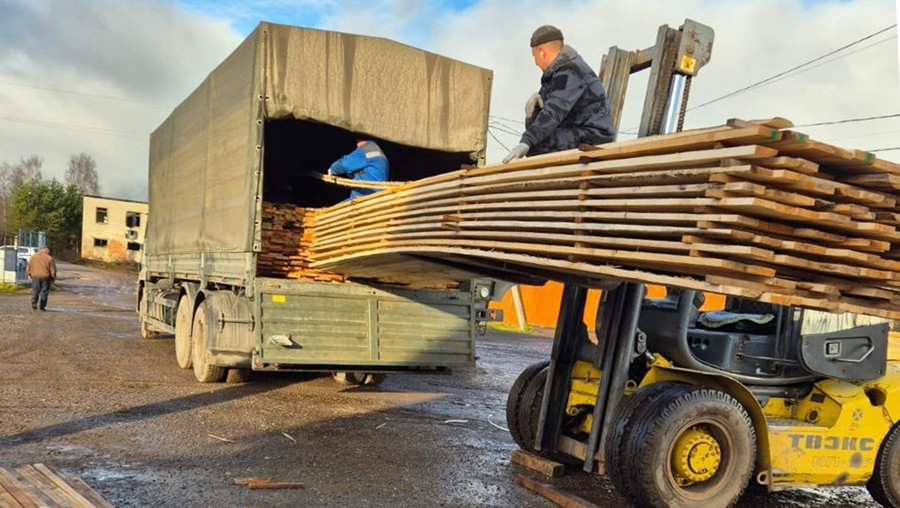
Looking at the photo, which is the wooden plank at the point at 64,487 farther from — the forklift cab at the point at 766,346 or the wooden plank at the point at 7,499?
the forklift cab at the point at 766,346

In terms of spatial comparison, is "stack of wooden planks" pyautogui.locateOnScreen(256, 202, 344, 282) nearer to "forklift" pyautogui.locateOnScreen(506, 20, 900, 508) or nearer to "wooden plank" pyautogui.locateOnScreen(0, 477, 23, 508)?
"forklift" pyautogui.locateOnScreen(506, 20, 900, 508)

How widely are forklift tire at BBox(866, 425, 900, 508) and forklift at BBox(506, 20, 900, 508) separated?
0.03 feet

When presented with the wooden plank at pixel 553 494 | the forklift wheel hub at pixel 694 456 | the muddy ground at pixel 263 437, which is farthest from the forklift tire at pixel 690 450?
the muddy ground at pixel 263 437

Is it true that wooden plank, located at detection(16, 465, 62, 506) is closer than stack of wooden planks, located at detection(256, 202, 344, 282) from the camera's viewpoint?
Yes

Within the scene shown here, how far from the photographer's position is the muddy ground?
524 centimetres

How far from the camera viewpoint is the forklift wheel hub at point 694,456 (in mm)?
4914

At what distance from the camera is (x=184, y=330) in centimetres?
1005

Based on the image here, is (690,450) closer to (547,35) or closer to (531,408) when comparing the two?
(531,408)

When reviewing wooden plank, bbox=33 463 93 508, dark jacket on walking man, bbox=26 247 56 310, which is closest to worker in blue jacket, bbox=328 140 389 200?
wooden plank, bbox=33 463 93 508

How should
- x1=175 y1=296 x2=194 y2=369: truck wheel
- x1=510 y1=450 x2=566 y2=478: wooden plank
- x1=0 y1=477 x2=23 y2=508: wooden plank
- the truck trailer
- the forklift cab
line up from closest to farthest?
x1=0 y1=477 x2=23 y2=508: wooden plank, the forklift cab, x1=510 y1=450 x2=566 y2=478: wooden plank, the truck trailer, x1=175 y1=296 x2=194 y2=369: truck wheel

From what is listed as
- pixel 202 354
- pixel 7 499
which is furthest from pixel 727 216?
pixel 202 354

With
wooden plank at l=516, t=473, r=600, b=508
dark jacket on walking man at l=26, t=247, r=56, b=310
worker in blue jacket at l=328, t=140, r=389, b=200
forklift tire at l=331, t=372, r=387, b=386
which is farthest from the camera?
dark jacket on walking man at l=26, t=247, r=56, b=310

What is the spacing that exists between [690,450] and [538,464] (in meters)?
1.32

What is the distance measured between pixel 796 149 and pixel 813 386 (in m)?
2.68
